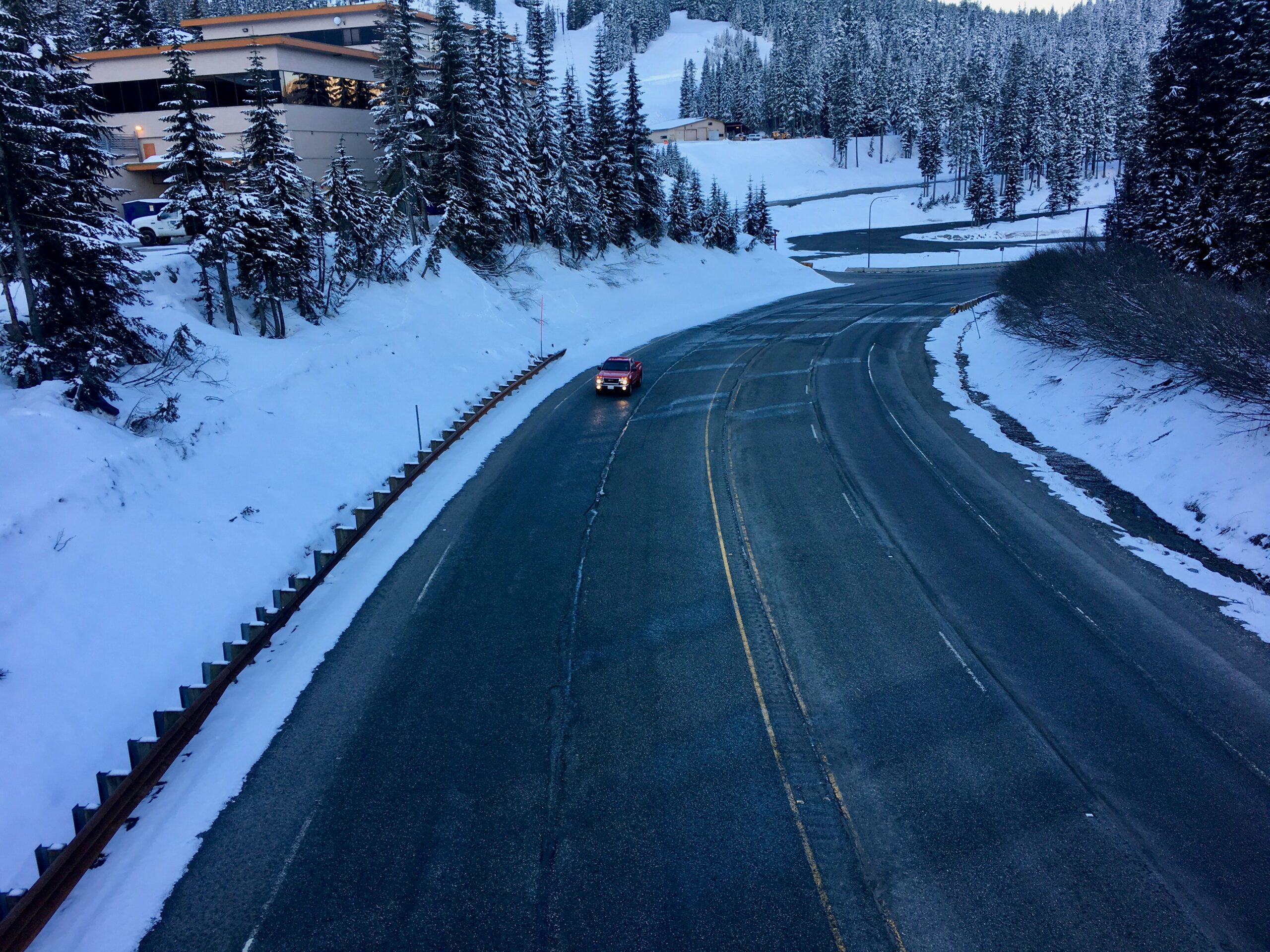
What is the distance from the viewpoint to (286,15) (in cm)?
5191

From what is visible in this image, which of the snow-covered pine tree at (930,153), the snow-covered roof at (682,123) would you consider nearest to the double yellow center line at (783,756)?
the snow-covered pine tree at (930,153)

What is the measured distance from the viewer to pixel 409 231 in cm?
4106

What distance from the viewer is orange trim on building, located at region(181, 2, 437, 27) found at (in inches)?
1880

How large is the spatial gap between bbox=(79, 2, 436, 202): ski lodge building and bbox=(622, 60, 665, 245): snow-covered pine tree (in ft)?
60.4

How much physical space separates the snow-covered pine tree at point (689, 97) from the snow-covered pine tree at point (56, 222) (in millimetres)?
176770

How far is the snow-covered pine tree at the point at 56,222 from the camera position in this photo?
590 inches

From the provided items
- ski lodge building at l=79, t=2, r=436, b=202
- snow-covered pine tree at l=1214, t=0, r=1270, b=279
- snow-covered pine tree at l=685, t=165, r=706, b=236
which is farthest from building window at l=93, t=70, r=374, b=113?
snow-covered pine tree at l=1214, t=0, r=1270, b=279

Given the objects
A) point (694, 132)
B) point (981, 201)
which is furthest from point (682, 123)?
point (981, 201)

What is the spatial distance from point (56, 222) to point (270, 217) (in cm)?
789

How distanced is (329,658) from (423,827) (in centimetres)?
449

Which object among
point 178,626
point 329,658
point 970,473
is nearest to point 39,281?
point 178,626

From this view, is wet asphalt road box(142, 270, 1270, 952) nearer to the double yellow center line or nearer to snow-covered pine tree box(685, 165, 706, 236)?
the double yellow center line

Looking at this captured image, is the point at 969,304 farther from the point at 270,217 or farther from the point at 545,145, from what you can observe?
the point at 270,217

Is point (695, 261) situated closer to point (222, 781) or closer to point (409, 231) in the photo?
point (409, 231)
